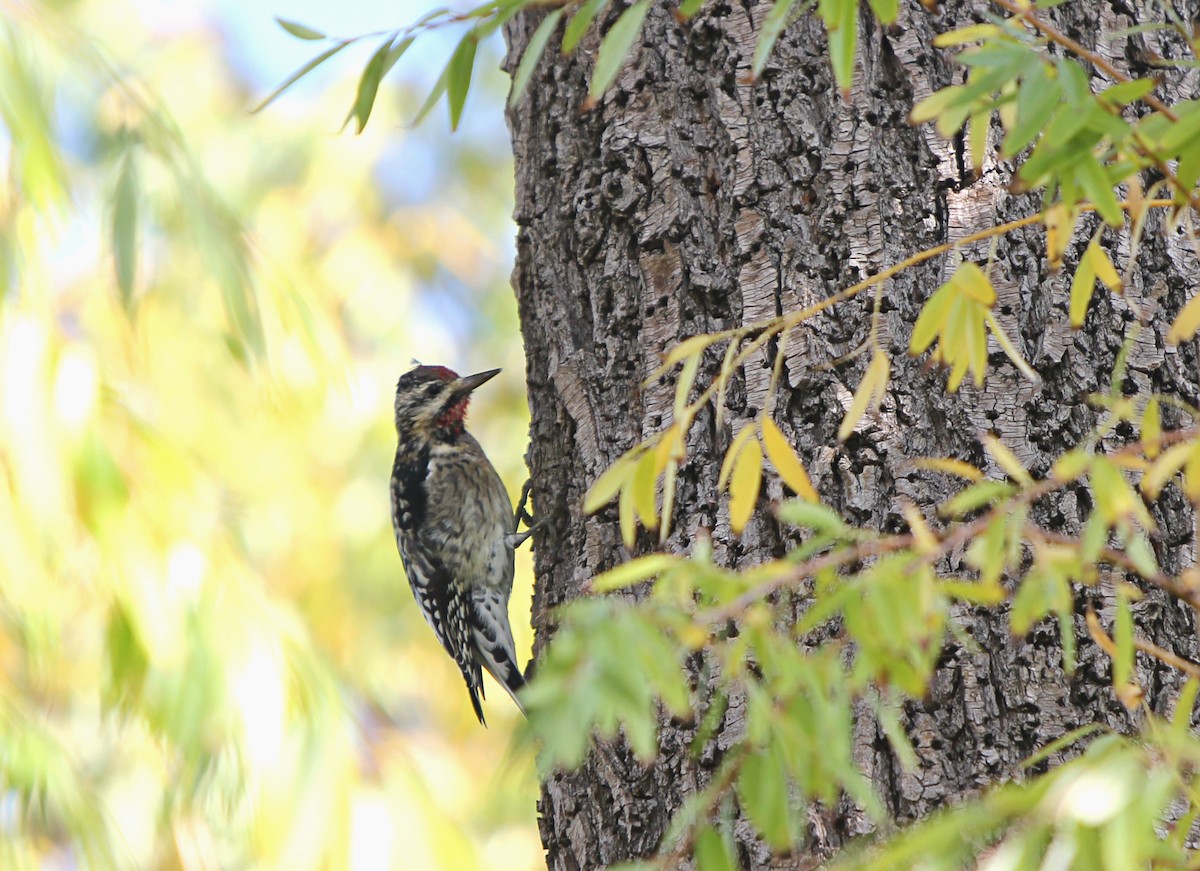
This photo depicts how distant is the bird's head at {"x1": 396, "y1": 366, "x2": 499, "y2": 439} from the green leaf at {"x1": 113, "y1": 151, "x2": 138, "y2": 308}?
204 cm

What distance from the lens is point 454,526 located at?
4.26 metres

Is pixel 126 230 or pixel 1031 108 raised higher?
pixel 126 230

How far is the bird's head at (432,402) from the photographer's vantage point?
171 inches

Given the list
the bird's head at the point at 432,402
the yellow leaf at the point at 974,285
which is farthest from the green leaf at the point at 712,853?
the bird's head at the point at 432,402

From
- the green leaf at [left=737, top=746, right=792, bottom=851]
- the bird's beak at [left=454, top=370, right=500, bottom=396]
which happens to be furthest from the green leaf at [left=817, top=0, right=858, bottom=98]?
the bird's beak at [left=454, top=370, right=500, bottom=396]

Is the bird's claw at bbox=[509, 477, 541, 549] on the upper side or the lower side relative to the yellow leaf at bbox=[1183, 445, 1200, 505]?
upper

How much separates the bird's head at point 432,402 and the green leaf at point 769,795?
334 cm

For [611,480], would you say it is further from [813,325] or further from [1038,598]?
[813,325]

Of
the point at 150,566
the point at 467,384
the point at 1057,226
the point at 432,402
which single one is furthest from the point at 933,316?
the point at 432,402

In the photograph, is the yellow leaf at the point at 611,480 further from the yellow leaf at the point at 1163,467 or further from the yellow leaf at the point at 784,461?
the yellow leaf at the point at 1163,467

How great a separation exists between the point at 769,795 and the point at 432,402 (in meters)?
3.50

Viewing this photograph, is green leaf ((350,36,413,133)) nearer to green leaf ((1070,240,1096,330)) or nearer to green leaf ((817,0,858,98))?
green leaf ((817,0,858,98))

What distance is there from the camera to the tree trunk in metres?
1.68

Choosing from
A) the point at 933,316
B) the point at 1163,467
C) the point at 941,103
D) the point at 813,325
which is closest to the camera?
the point at 1163,467
